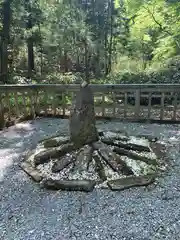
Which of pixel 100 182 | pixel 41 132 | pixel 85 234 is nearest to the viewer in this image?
pixel 85 234

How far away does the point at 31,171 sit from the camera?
9.25ft

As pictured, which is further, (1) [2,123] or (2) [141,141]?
(1) [2,123]

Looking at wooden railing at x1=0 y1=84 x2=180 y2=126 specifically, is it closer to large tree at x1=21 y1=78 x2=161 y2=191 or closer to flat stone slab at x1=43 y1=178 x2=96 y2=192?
large tree at x1=21 y1=78 x2=161 y2=191

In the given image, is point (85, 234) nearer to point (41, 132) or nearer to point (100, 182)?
point (100, 182)

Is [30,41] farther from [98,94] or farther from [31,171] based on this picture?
[31,171]

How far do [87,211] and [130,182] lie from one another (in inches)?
24.3

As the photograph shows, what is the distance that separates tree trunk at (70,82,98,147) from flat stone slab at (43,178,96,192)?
72 cm

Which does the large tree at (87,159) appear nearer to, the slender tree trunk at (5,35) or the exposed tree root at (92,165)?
the exposed tree root at (92,165)

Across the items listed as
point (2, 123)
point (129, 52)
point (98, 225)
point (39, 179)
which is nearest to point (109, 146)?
point (39, 179)

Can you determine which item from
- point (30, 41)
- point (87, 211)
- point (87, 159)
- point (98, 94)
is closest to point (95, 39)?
point (30, 41)

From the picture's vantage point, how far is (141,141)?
355 centimetres

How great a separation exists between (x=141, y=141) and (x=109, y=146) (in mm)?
598

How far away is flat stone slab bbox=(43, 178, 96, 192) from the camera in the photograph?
2.45m

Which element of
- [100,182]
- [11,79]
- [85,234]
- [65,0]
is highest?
[65,0]
